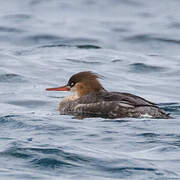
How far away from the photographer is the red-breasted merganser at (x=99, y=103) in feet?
35.9

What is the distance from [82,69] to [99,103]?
443 centimetres

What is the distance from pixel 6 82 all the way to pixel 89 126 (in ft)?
14.0

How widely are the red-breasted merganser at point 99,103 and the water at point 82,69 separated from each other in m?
0.30

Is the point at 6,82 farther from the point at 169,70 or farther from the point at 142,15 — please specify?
the point at 142,15

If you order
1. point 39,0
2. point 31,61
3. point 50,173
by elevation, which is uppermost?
point 39,0

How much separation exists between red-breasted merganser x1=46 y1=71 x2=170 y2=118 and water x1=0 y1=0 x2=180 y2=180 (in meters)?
0.30

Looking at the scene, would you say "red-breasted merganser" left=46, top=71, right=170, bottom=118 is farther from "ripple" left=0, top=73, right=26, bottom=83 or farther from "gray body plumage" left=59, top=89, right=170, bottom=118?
"ripple" left=0, top=73, right=26, bottom=83

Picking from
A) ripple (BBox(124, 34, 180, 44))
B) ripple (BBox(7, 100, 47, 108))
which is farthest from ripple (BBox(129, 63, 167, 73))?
ripple (BBox(7, 100, 47, 108))

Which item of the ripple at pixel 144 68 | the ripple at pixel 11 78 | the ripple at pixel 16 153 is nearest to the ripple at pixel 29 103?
the ripple at pixel 11 78

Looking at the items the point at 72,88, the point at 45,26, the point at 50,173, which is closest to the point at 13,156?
the point at 50,173

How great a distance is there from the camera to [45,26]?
68.5 feet

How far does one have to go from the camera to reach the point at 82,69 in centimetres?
1583

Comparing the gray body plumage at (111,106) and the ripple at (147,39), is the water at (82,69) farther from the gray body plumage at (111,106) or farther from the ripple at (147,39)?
the gray body plumage at (111,106)

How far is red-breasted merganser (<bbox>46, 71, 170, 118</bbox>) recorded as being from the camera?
10.9 meters
